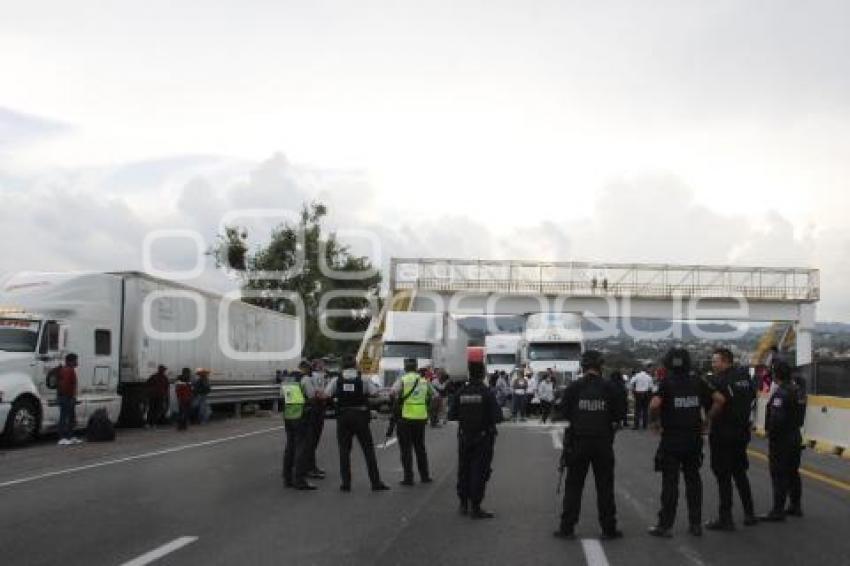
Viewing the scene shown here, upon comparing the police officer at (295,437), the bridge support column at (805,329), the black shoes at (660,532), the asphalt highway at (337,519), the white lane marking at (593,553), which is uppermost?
the bridge support column at (805,329)

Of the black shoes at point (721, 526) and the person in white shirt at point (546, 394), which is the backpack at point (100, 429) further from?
the black shoes at point (721, 526)

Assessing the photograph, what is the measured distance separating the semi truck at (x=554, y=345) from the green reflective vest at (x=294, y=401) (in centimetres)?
2419

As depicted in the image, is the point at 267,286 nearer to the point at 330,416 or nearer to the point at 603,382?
the point at 330,416

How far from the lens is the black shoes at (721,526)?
31.7 feet

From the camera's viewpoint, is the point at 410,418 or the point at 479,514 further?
the point at 410,418

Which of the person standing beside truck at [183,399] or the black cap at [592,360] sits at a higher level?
the black cap at [592,360]

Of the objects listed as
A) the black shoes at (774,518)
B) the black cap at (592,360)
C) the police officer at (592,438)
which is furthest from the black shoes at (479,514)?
the black shoes at (774,518)

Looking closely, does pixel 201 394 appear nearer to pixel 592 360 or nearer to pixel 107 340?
pixel 107 340

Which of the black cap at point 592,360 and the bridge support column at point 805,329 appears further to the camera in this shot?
the bridge support column at point 805,329

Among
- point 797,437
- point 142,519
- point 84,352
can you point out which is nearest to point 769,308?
point 84,352

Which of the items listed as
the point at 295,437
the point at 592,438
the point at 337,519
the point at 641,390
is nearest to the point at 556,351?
the point at 641,390

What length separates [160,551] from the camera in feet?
27.2

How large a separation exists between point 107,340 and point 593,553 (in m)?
17.2

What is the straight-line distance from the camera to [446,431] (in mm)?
24859
